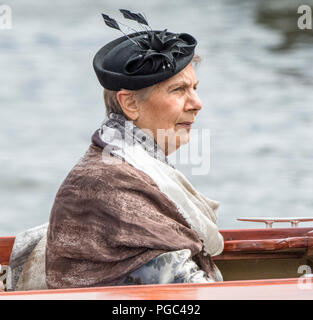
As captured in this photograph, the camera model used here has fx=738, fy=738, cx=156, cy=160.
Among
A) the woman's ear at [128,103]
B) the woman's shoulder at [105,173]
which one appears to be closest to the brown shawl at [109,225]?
the woman's shoulder at [105,173]

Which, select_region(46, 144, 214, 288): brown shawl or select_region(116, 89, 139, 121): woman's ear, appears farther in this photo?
select_region(116, 89, 139, 121): woman's ear

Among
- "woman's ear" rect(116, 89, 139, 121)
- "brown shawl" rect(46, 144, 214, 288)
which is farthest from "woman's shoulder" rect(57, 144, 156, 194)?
"woman's ear" rect(116, 89, 139, 121)

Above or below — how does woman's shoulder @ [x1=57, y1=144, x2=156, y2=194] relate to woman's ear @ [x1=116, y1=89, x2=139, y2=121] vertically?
below

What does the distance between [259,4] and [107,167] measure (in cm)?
790

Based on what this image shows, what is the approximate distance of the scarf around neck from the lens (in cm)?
196

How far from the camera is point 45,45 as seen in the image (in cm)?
896

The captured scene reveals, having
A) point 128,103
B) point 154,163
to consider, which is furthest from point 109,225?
point 128,103

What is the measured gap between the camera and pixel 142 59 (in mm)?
1948

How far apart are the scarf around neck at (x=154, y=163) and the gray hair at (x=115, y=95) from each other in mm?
20

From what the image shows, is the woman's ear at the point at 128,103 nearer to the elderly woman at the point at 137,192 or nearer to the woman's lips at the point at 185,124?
the elderly woman at the point at 137,192

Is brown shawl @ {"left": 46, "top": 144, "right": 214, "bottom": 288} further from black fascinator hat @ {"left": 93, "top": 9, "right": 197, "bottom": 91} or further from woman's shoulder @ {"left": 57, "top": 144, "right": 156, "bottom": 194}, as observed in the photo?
black fascinator hat @ {"left": 93, "top": 9, "right": 197, "bottom": 91}

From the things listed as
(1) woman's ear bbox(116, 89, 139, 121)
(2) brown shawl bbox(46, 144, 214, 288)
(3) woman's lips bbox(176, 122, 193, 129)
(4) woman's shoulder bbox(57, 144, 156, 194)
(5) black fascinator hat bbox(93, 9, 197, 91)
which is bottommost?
(2) brown shawl bbox(46, 144, 214, 288)

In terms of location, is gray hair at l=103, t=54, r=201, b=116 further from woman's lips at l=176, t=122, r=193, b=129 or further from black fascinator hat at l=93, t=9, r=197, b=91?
woman's lips at l=176, t=122, r=193, b=129
